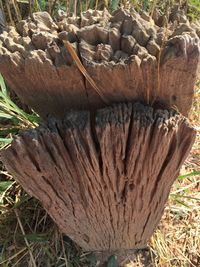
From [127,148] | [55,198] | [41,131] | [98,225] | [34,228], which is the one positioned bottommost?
[34,228]

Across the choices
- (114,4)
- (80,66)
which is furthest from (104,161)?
(114,4)

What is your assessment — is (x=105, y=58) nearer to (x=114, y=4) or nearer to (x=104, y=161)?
(x=104, y=161)

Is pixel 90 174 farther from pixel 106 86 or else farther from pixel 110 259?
pixel 110 259

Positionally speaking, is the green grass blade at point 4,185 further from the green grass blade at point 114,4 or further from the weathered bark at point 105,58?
the green grass blade at point 114,4

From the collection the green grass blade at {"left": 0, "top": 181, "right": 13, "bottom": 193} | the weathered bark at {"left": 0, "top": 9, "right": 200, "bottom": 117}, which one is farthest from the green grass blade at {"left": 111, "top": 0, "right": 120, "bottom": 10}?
the green grass blade at {"left": 0, "top": 181, "right": 13, "bottom": 193}

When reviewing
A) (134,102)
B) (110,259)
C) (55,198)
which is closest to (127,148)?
(134,102)

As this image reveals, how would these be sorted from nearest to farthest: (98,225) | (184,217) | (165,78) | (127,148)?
1. (165,78)
2. (127,148)
3. (98,225)
4. (184,217)
